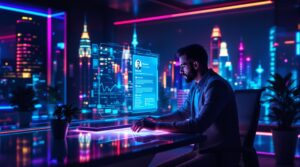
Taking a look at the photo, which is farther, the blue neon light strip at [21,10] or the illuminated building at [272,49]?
the illuminated building at [272,49]

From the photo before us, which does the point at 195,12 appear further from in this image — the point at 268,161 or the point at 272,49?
the point at 268,161

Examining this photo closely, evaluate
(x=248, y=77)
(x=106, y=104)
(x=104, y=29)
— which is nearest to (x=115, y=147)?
(x=106, y=104)

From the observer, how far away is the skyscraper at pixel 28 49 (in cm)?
434

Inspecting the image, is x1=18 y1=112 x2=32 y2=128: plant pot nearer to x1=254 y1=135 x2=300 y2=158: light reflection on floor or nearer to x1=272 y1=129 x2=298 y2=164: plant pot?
x1=272 y1=129 x2=298 y2=164: plant pot

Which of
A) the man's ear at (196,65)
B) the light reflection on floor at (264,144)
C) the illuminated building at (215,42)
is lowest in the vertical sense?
the light reflection on floor at (264,144)

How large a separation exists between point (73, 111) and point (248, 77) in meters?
3.72

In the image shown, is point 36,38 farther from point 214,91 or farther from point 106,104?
point 214,91

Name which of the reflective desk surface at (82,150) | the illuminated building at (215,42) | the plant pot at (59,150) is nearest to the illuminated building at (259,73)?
the illuminated building at (215,42)

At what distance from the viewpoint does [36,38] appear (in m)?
4.60

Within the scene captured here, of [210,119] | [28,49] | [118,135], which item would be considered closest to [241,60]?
[28,49]

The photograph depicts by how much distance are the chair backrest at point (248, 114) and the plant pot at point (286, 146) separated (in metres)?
2.43

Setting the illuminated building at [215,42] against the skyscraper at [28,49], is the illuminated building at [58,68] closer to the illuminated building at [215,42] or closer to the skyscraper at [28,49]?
the skyscraper at [28,49]

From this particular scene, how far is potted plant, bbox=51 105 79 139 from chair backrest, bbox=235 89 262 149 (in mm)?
1099

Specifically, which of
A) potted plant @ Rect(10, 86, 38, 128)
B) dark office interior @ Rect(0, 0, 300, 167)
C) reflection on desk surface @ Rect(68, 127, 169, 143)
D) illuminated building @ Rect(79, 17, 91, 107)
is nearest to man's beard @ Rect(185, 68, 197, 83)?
reflection on desk surface @ Rect(68, 127, 169, 143)
